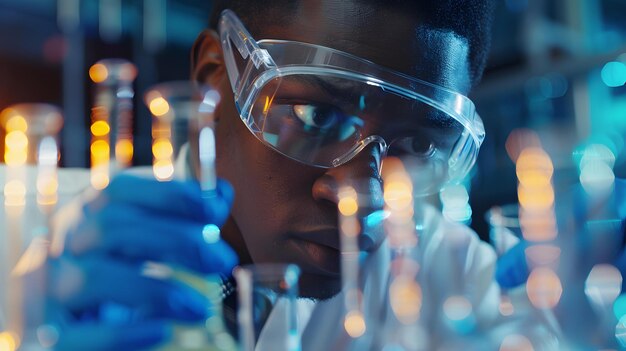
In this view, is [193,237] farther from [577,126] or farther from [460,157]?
[577,126]

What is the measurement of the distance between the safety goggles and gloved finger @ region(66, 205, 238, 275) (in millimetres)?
294

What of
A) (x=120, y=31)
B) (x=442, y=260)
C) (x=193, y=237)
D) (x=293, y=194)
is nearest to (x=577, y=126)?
(x=442, y=260)

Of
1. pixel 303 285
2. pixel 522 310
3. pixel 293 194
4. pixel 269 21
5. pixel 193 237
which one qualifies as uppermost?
pixel 269 21

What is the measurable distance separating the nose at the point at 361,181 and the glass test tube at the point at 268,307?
1.00ft

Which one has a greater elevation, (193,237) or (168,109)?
(168,109)

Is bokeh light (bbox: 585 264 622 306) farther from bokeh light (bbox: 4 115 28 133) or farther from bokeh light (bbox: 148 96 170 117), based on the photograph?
bokeh light (bbox: 4 115 28 133)

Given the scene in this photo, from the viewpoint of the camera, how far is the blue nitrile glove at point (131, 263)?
0.78m

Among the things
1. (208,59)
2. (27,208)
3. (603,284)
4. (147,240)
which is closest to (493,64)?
(603,284)

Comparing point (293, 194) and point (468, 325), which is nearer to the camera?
point (293, 194)

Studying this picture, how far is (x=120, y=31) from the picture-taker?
2.87m

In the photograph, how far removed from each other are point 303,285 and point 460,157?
395mm

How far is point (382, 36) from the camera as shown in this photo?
108cm

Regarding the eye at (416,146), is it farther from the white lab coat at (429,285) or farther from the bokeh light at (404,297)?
the bokeh light at (404,297)

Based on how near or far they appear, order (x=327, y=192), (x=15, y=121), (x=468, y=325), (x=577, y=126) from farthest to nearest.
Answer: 1. (x=577, y=126)
2. (x=468, y=325)
3. (x=327, y=192)
4. (x=15, y=121)
